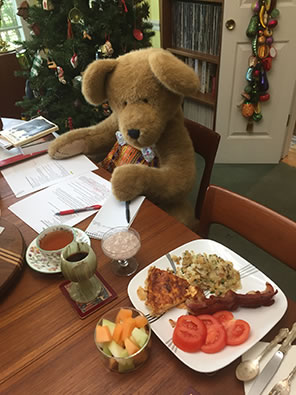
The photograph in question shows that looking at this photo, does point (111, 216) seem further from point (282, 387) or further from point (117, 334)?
point (282, 387)

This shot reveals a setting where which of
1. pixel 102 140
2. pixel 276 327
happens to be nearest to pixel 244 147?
pixel 102 140

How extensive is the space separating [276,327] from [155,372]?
0.89 ft

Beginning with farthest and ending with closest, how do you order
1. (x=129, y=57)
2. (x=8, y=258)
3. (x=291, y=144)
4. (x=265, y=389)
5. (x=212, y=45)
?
(x=291, y=144) → (x=212, y=45) → (x=129, y=57) → (x=8, y=258) → (x=265, y=389)

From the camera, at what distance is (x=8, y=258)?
0.82 meters

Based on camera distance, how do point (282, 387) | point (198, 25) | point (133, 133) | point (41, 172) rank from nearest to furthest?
1. point (282, 387)
2. point (133, 133)
3. point (41, 172)
4. point (198, 25)

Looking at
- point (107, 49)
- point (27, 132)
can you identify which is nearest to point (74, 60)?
point (107, 49)

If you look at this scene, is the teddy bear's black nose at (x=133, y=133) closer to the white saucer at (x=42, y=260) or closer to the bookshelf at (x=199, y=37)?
the white saucer at (x=42, y=260)

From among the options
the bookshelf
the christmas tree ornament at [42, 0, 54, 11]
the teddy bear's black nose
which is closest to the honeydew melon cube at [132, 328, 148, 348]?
the teddy bear's black nose

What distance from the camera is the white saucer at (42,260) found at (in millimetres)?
802

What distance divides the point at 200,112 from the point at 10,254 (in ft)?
7.39

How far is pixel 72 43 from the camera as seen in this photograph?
1586 millimetres

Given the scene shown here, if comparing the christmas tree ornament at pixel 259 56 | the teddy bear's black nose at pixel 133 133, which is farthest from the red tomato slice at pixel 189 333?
the christmas tree ornament at pixel 259 56

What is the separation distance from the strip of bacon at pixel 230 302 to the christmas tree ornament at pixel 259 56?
177 centimetres

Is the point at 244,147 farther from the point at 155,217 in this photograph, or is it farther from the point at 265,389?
the point at 265,389
